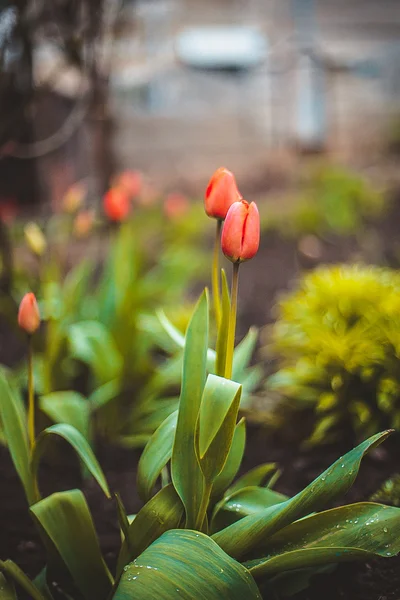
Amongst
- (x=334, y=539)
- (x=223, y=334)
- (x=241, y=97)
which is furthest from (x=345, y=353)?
(x=241, y=97)

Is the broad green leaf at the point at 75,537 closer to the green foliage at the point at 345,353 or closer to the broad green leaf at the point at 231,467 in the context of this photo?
the broad green leaf at the point at 231,467

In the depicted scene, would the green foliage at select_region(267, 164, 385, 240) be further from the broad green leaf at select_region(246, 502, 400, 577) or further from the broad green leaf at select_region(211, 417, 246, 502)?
the broad green leaf at select_region(246, 502, 400, 577)

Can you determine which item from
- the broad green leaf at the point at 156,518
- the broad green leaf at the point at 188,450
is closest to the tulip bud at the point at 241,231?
the broad green leaf at the point at 188,450

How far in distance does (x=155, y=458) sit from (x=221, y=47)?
407 inches

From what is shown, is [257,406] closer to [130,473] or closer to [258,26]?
[130,473]

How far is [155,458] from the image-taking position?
132cm

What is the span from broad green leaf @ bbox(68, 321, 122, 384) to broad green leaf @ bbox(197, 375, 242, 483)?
964 millimetres

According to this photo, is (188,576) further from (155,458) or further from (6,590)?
(6,590)

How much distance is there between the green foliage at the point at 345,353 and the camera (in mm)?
1892

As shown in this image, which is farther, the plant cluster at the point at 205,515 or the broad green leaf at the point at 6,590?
the broad green leaf at the point at 6,590

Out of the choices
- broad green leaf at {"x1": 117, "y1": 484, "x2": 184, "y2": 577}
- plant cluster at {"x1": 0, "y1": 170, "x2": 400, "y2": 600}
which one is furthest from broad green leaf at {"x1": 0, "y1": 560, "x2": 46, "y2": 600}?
broad green leaf at {"x1": 117, "y1": 484, "x2": 184, "y2": 577}

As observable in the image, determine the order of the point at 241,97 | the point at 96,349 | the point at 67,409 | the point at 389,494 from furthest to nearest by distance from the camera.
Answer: the point at 241,97, the point at 96,349, the point at 67,409, the point at 389,494

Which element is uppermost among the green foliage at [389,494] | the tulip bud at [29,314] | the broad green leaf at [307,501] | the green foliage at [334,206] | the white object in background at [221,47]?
the white object in background at [221,47]

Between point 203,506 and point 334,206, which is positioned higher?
point 203,506
